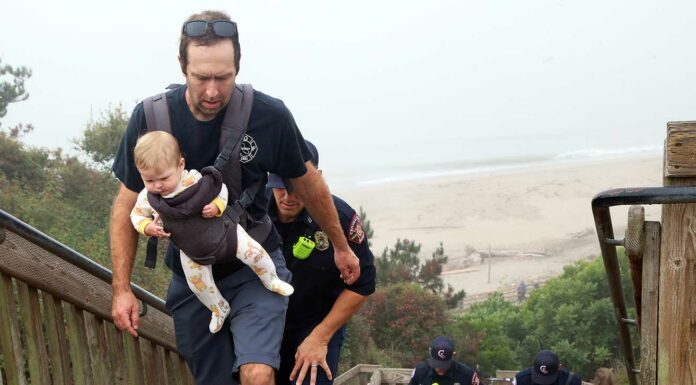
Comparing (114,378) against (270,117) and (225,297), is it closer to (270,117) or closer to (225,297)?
(225,297)

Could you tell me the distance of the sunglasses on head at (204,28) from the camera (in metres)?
3.44

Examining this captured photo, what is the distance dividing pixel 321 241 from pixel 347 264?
0.74 feet

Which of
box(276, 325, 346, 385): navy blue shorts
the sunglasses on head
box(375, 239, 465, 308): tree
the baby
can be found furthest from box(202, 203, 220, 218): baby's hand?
box(375, 239, 465, 308): tree

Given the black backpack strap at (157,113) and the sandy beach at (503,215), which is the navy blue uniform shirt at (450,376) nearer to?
the black backpack strap at (157,113)

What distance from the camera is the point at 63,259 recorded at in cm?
371

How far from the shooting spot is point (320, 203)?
397 cm

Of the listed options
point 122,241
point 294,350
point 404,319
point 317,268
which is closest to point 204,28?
point 122,241

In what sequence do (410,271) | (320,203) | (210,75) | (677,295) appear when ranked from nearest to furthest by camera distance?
(677,295) → (210,75) → (320,203) → (410,271)

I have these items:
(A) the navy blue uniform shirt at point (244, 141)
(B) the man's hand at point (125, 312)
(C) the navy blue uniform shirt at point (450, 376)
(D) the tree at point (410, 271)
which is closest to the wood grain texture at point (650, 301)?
(A) the navy blue uniform shirt at point (244, 141)

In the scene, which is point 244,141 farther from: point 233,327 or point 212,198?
point 233,327

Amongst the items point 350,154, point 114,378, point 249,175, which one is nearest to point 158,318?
point 114,378

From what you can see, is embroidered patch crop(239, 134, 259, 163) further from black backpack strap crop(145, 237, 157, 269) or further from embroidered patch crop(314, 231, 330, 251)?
embroidered patch crop(314, 231, 330, 251)

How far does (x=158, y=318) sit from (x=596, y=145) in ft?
261

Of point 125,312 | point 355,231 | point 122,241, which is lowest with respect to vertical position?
point 125,312
